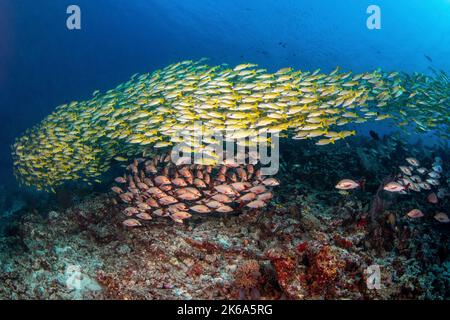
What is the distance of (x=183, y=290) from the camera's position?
19.2 ft

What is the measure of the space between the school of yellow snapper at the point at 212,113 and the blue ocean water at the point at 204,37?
1377 inches

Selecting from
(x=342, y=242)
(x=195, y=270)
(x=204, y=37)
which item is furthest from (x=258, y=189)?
(x=204, y=37)

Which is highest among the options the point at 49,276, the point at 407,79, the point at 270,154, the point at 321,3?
the point at 321,3

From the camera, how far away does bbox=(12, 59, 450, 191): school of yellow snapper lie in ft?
22.9

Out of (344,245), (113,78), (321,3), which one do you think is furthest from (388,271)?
(113,78)

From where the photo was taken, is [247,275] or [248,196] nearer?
[247,275]

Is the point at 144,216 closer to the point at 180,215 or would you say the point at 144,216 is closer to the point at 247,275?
the point at 180,215

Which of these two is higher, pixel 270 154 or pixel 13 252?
pixel 270 154

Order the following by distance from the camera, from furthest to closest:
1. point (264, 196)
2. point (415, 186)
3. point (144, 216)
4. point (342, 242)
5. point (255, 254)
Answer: point (415, 186) < point (144, 216) < point (264, 196) < point (255, 254) < point (342, 242)

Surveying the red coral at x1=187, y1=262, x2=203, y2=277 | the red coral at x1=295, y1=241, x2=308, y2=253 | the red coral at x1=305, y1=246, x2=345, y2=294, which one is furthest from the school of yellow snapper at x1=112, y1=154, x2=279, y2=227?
the red coral at x1=305, y1=246, x2=345, y2=294

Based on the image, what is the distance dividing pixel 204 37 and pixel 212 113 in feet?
169

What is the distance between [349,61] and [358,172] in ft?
168

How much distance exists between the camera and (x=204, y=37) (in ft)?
176
